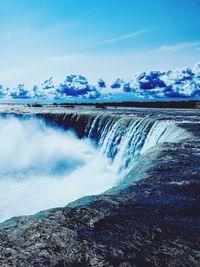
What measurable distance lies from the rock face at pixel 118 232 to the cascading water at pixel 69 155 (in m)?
3.47

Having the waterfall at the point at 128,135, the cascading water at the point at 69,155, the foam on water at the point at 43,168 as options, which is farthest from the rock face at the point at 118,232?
the foam on water at the point at 43,168

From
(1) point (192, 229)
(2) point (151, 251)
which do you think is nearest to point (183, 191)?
(1) point (192, 229)

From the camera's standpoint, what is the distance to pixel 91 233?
4113mm

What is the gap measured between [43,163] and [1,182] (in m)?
4.95

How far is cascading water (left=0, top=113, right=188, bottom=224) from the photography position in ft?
47.0

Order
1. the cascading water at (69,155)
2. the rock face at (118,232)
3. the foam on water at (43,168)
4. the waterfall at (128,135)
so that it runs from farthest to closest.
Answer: the waterfall at (128,135)
the cascading water at (69,155)
the foam on water at (43,168)
the rock face at (118,232)

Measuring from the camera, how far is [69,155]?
936 inches

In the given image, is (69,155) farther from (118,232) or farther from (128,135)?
(118,232)

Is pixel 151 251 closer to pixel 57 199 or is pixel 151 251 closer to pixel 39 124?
pixel 57 199

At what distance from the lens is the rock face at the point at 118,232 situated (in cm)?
349

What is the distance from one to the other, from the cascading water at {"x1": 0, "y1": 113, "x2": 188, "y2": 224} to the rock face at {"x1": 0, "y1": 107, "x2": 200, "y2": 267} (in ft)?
11.4

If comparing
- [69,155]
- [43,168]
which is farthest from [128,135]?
[43,168]

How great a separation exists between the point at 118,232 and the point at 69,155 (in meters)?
19.8

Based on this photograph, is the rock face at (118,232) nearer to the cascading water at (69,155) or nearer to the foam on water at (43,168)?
the cascading water at (69,155)
